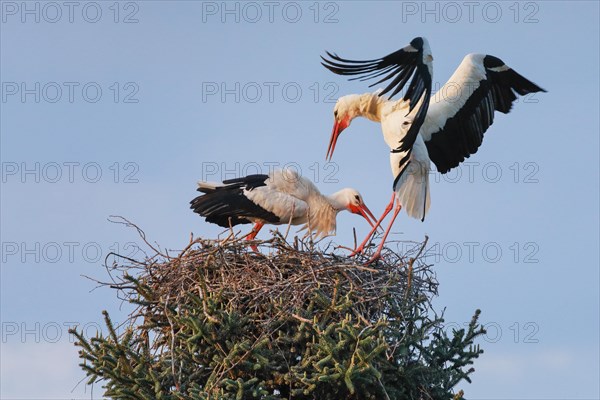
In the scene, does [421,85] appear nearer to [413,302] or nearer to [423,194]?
[423,194]

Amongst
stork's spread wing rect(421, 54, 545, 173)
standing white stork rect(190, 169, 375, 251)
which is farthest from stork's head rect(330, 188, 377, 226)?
stork's spread wing rect(421, 54, 545, 173)

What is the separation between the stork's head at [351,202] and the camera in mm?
10641

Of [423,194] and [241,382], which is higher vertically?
[423,194]

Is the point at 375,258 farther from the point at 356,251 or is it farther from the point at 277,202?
the point at 277,202

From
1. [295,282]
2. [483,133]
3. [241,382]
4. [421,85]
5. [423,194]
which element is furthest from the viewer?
[483,133]

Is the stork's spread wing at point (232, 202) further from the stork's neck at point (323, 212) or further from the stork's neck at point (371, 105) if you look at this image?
the stork's neck at point (371, 105)

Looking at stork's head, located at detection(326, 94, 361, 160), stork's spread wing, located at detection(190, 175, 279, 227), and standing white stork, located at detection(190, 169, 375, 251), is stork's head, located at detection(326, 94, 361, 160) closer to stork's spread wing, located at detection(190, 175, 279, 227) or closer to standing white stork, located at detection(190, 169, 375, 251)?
standing white stork, located at detection(190, 169, 375, 251)

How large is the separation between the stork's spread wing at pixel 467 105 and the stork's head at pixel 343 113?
2.12 ft

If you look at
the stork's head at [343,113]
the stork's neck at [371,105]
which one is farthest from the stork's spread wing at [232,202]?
the stork's neck at [371,105]

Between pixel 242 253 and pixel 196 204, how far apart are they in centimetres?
212

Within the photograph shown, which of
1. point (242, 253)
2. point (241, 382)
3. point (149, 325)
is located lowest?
point (241, 382)

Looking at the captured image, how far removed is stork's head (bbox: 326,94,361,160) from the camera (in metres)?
10.2

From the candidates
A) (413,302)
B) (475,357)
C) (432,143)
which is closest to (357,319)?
(413,302)

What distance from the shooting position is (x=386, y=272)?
854 centimetres
